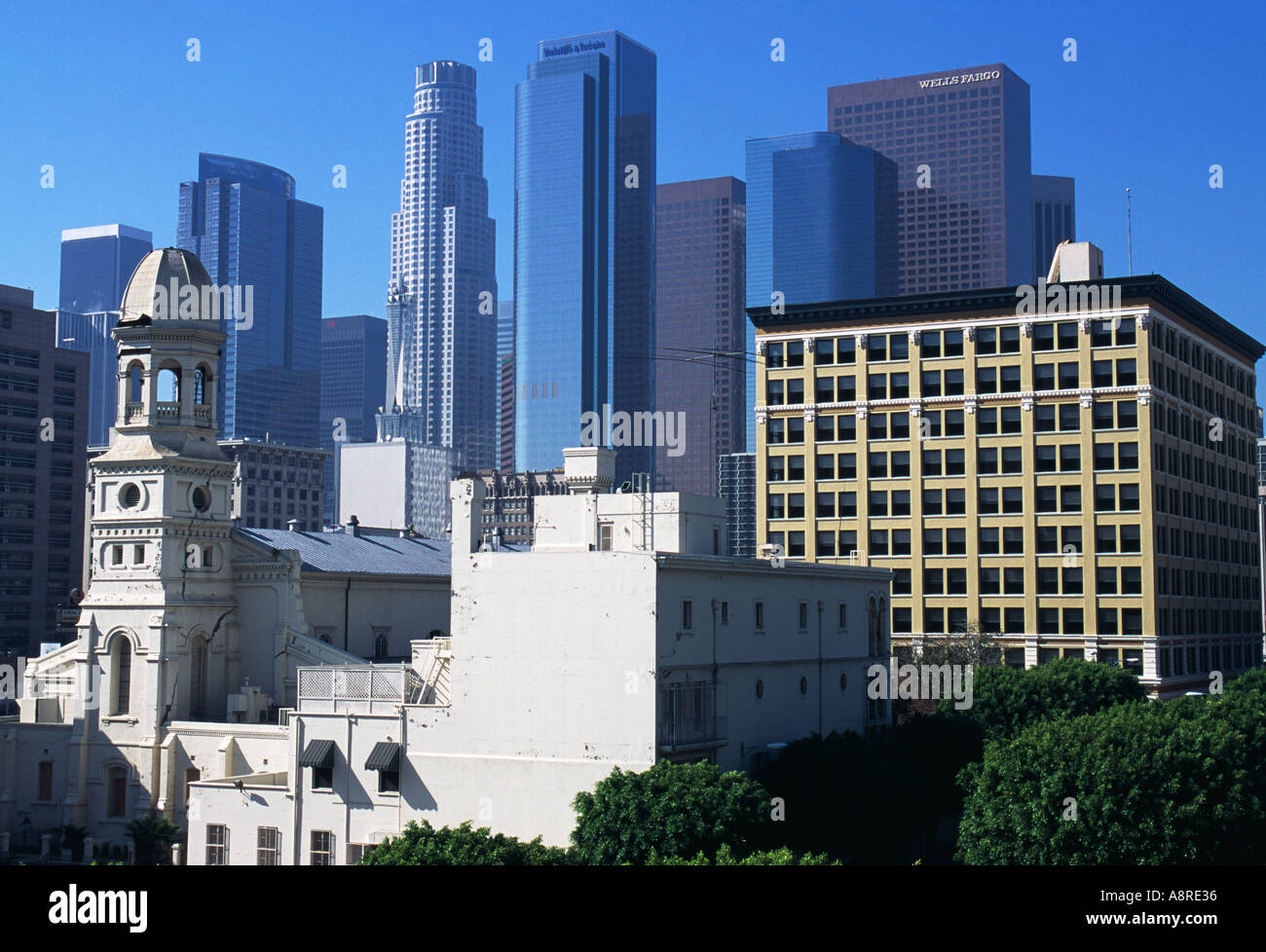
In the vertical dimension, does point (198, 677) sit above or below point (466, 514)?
below

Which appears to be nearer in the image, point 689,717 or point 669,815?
point 669,815

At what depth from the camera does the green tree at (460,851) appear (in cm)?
4219

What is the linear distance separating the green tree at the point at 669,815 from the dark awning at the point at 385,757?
10456 millimetres

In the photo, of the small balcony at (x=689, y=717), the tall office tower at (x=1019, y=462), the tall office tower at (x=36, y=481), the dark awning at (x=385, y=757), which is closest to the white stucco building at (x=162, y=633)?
the dark awning at (x=385, y=757)

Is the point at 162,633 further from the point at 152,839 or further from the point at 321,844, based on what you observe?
the point at 321,844

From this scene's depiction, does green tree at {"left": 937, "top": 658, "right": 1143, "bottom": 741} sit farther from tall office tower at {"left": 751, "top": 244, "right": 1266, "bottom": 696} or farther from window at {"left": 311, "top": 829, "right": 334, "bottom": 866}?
window at {"left": 311, "top": 829, "right": 334, "bottom": 866}

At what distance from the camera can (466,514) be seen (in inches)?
2307

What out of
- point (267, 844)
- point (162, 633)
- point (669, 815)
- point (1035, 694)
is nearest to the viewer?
point (669, 815)

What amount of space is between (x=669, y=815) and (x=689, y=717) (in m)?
8.12

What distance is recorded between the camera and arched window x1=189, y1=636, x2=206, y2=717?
232 feet

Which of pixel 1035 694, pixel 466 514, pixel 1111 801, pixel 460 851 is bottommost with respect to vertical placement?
pixel 460 851

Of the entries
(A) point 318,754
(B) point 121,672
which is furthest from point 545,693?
(B) point 121,672

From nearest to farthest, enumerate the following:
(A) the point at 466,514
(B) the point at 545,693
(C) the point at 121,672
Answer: (B) the point at 545,693
(A) the point at 466,514
(C) the point at 121,672

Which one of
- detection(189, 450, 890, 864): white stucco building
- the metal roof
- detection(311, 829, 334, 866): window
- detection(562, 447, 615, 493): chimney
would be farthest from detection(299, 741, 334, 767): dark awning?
detection(562, 447, 615, 493): chimney
